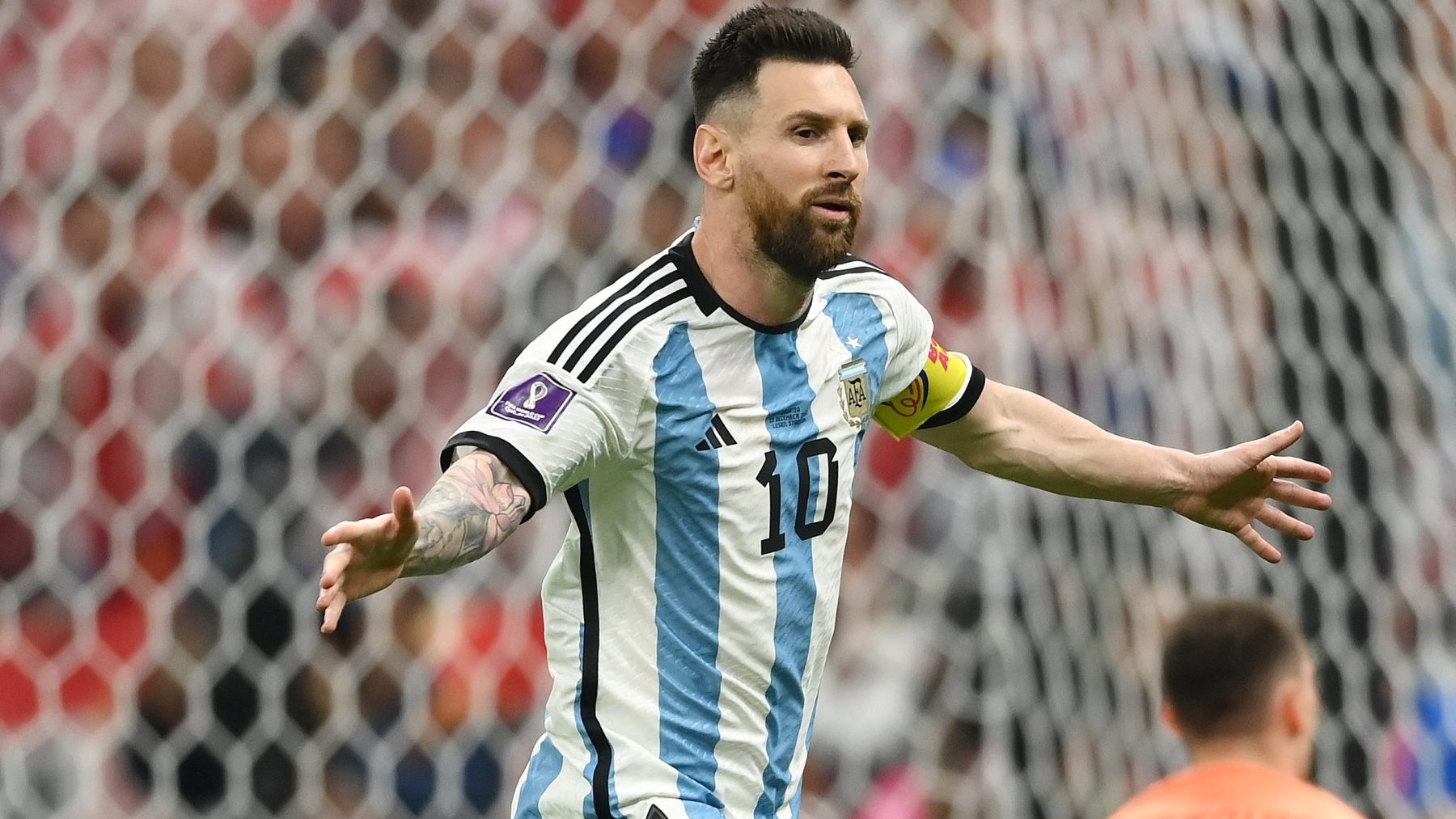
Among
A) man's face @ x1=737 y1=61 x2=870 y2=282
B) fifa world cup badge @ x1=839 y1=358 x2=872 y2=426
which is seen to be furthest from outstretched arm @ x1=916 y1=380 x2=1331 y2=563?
man's face @ x1=737 y1=61 x2=870 y2=282

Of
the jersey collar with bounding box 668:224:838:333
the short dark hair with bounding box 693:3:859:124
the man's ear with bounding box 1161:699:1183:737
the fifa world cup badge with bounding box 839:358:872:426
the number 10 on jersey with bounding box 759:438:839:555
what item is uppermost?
the short dark hair with bounding box 693:3:859:124

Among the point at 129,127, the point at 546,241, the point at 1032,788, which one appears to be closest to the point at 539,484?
the point at 1032,788

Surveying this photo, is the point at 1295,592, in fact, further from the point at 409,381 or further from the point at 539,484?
the point at 539,484

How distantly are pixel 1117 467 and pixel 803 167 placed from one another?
65cm

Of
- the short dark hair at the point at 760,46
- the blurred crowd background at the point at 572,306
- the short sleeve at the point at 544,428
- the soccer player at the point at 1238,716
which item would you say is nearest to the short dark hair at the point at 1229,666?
the soccer player at the point at 1238,716

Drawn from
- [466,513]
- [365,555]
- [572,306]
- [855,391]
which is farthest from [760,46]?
[572,306]

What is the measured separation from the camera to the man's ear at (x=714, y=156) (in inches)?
83.3

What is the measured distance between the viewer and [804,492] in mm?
2066

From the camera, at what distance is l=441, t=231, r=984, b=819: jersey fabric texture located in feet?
6.47

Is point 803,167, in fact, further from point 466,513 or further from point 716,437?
point 466,513

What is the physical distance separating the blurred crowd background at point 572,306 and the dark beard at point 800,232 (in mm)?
1441

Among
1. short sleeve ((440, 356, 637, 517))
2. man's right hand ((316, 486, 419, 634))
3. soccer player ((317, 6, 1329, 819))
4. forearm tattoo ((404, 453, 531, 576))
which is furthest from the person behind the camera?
soccer player ((317, 6, 1329, 819))

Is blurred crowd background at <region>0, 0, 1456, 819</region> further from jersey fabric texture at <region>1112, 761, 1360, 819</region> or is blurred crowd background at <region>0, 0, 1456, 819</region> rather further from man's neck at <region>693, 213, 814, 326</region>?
jersey fabric texture at <region>1112, 761, 1360, 819</region>

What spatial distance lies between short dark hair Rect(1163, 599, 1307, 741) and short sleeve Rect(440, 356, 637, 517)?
2.24 feet
